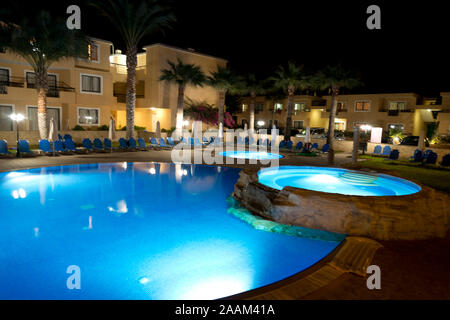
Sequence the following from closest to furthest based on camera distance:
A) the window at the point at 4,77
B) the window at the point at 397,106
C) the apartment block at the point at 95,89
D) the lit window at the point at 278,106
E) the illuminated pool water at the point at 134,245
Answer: the illuminated pool water at the point at 134,245 < the window at the point at 4,77 < the apartment block at the point at 95,89 < the window at the point at 397,106 < the lit window at the point at 278,106

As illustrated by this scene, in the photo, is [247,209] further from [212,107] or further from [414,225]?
[212,107]

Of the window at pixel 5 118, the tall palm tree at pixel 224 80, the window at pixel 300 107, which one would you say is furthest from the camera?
the window at pixel 300 107

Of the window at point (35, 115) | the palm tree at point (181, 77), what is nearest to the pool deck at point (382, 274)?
the palm tree at point (181, 77)

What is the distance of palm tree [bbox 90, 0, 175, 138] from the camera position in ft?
69.2

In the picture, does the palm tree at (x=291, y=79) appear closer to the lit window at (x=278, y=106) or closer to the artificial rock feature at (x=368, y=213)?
the lit window at (x=278, y=106)

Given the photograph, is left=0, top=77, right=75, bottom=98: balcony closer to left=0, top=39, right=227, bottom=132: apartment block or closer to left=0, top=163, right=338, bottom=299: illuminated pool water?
left=0, top=39, right=227, bottom=132: apartment block

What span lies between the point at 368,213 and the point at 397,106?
35.5 m

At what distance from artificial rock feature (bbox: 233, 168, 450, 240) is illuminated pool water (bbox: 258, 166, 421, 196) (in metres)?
1.79

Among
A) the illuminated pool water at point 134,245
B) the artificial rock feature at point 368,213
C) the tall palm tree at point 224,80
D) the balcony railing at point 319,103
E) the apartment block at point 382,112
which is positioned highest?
the tall palm tree at point 224,80

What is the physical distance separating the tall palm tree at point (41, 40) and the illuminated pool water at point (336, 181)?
1629cm

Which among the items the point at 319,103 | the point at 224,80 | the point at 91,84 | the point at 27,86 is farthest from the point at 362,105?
the point at 27,86

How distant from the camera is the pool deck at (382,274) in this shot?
401 centimetres

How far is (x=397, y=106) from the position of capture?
36250 mm

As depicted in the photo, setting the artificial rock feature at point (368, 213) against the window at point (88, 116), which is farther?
the window at point (88, 116)
